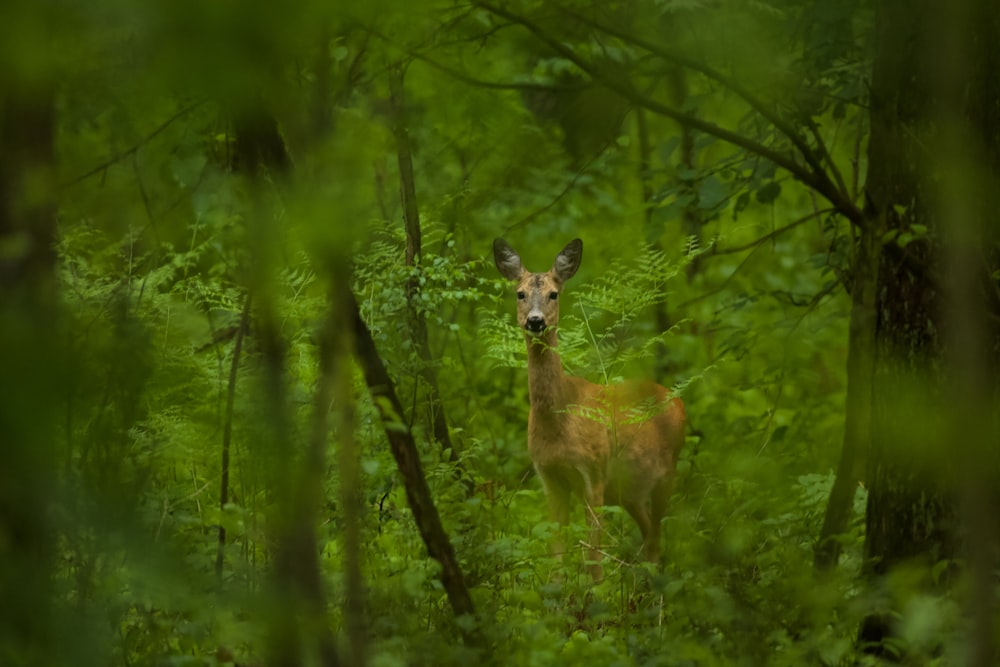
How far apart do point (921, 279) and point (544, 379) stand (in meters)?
3.65

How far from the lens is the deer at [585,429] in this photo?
745cm

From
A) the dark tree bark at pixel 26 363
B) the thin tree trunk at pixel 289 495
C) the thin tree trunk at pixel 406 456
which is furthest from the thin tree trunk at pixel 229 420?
the thin tree trunk at pixel 289 495

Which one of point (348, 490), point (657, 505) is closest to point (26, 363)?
point (348, 490)

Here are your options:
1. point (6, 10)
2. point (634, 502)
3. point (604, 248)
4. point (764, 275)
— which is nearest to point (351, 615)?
point (6, 10)

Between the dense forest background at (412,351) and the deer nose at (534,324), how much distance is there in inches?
6.1

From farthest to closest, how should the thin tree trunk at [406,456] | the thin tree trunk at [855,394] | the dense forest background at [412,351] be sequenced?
the thin tree trunk at [855,394]
the thin tree trunk at [406,456]
the dense forest background at [412,351]

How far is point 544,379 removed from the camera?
7707 millimetres

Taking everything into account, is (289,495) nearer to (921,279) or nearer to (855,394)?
(855,394)

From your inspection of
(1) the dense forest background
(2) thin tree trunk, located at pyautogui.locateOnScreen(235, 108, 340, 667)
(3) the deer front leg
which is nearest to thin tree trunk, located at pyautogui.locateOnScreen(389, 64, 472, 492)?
(1) the dense forest background

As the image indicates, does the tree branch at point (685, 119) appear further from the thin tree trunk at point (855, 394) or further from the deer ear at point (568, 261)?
the deer ear at point (568, 261)

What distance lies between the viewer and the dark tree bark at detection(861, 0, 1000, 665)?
420cm

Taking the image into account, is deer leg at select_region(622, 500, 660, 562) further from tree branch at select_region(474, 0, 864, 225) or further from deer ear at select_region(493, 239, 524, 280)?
tree branch at select_region(474, 0, 864, 225)

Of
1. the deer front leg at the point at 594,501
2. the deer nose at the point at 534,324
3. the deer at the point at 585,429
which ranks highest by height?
the deer nose at the point at 534,324

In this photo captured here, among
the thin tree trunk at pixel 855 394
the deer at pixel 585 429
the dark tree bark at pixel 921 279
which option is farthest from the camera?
the deer at pixel 585 429
